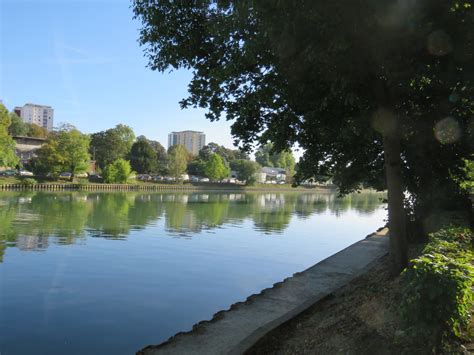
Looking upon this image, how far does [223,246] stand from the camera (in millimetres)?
20219

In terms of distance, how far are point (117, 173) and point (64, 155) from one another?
11.0 meters

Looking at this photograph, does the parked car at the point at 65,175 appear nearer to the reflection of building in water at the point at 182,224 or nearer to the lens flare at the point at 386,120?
the reflection of building in water at the point at 182,224

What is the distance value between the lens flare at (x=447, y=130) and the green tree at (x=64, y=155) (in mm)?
66289

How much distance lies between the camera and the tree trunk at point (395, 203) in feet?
25.6

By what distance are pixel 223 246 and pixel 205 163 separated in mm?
90095

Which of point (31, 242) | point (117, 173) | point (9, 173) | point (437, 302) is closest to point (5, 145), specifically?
point (9, 173)

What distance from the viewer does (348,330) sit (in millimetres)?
5605

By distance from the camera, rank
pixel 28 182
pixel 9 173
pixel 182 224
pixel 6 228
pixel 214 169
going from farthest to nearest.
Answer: pixel 214 169
pixel 9 173
pixel 28 182
pixel 182 224
pixel 6 228

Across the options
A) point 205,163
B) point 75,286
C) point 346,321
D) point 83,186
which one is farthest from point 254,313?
point 205,163

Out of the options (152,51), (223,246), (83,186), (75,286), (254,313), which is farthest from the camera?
(83,186)

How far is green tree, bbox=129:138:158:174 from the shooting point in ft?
322

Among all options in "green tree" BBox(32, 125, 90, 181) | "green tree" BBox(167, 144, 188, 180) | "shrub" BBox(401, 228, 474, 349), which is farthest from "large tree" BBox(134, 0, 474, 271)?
"green tree" BBox(167, 144, 188, 180)

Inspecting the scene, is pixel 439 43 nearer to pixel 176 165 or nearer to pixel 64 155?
pixel 64 155

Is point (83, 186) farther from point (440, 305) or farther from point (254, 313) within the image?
point (440, 305)
